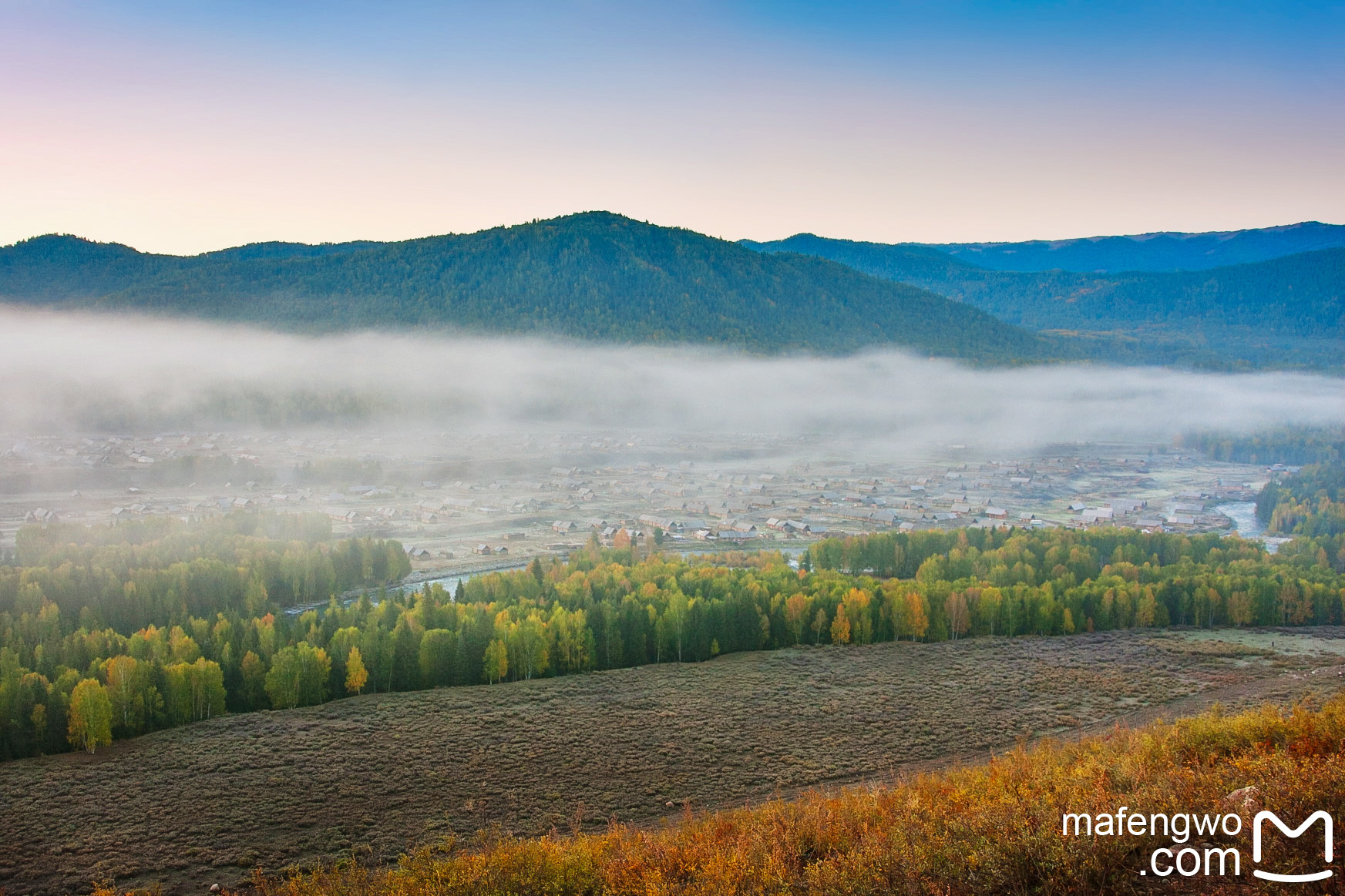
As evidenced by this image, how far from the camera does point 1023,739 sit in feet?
91.4

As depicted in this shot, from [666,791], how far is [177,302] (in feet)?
615

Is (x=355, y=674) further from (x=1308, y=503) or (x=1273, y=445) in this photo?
(x=1273, y=445)

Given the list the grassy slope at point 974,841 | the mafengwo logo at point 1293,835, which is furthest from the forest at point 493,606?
the mafengwo logo at point 1293,835

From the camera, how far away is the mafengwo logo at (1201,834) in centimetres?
1064

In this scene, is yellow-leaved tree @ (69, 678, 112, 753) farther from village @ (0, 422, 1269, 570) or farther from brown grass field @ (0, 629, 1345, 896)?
Answer: village @ (0, 422, 1269, 570)

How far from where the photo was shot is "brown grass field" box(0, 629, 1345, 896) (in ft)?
70.7

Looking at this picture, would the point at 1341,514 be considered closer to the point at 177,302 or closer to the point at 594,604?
the point at 594,604

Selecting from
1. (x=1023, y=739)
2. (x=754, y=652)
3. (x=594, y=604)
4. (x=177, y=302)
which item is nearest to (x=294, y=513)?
(x=594, y=604)

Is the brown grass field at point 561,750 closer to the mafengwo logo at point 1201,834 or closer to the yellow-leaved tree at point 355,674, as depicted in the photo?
the yellow-leaved tree at point 355,674

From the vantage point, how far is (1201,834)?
12.1m

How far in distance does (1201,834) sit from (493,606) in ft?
108

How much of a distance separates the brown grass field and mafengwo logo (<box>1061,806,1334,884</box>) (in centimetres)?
1240

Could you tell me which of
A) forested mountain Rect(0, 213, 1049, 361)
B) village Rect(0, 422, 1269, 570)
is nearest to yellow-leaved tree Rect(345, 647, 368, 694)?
village Rect(0, 422, 1269, 570)

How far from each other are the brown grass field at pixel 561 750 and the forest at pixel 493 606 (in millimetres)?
1622
